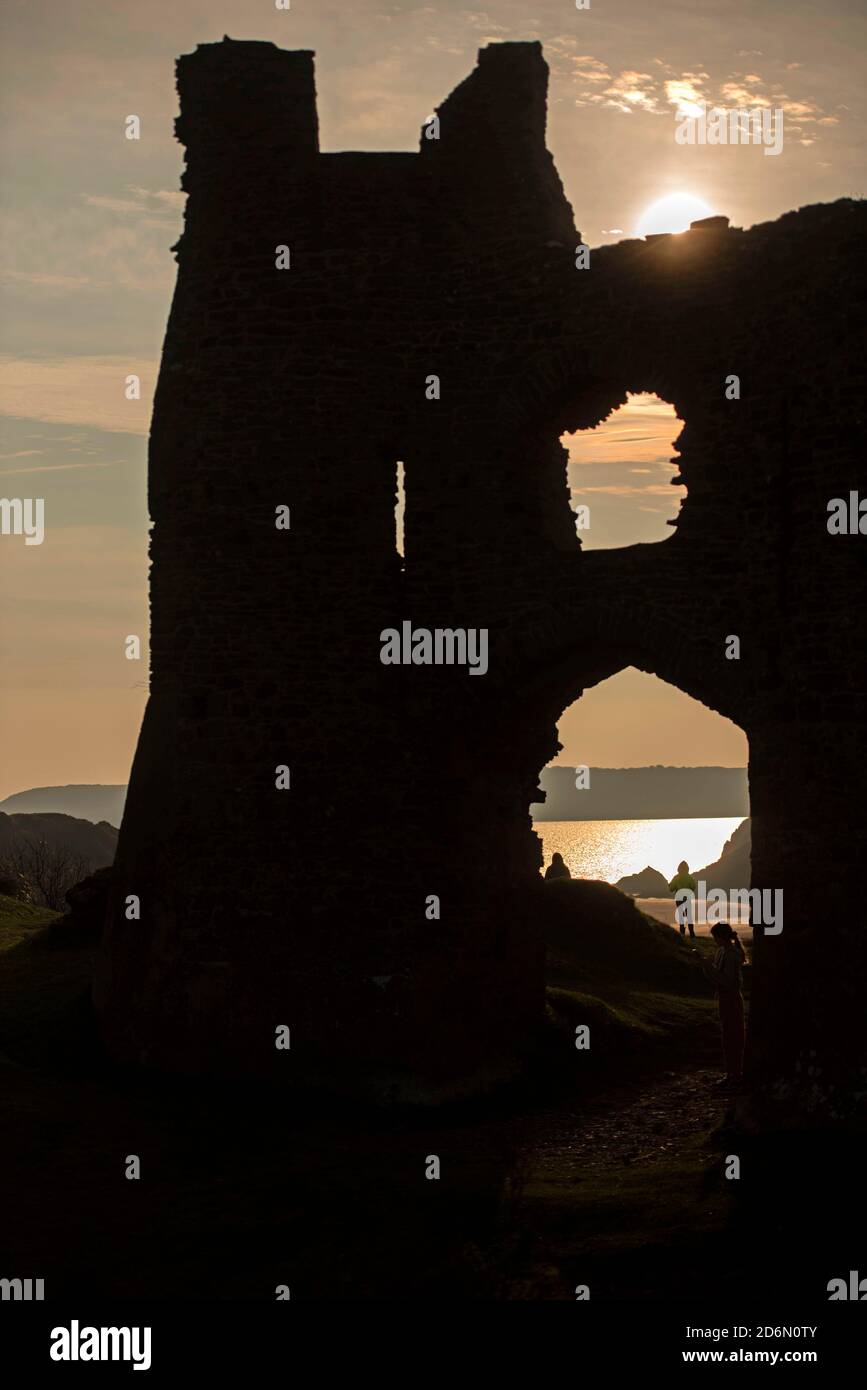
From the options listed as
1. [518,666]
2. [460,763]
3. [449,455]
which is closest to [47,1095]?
[460,763]

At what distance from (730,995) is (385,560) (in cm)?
556

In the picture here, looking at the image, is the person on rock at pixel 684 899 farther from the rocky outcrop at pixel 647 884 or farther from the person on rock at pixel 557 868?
the rocky outcrop at pixel 647 884

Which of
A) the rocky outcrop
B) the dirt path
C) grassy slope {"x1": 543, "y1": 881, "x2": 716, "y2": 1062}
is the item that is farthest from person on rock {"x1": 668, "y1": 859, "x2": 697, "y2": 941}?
the rocky outcrop

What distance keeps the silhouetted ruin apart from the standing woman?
220 cm

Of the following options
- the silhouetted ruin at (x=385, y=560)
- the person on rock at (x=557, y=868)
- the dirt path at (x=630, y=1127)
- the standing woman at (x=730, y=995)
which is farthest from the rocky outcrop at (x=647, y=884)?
the silhouetted ruin at (x=385, y=560)

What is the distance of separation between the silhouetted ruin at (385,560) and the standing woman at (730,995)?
7.22ft

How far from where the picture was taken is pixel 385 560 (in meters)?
16.9

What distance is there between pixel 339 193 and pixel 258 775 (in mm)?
6115

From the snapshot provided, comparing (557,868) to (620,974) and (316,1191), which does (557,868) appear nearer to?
(620,974)

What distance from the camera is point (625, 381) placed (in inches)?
643

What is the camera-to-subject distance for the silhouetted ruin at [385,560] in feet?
52.2

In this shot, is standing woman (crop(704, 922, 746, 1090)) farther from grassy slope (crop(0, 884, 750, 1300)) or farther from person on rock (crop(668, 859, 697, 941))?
person on rock (crop(668, 859, 697, 941))
